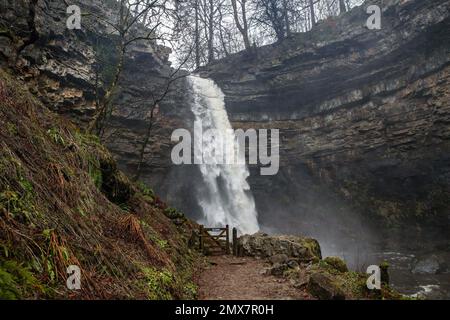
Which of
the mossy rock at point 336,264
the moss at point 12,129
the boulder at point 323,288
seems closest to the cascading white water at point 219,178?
the mossy rock at point 336,264

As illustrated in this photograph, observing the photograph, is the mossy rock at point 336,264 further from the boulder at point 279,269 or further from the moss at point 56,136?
the moss at point 56,136

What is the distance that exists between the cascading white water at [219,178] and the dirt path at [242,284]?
1086cm

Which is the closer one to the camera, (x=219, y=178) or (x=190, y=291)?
(x=190, y=291)

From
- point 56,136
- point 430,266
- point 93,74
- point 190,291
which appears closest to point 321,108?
point 430,266

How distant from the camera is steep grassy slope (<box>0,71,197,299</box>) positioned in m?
3.66

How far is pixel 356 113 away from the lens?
827 inches

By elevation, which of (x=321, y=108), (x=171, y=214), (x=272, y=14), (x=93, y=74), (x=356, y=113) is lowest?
(x=171, y=214)

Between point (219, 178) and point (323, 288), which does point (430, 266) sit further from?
point (219, 178)

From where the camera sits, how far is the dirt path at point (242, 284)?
20.4 ft

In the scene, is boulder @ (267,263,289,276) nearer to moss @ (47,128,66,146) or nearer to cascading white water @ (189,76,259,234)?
moss @ (47,128,66,146)

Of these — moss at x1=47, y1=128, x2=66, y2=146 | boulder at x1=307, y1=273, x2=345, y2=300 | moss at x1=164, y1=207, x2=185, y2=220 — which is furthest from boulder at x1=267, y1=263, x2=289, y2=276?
moss at x1=164, y1=207, x2=185, y2=220

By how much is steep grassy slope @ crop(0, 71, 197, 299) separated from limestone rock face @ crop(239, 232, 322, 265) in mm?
4292

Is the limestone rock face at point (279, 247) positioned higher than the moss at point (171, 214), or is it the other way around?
the moss at point (171, 214)

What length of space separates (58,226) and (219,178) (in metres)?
17.8
